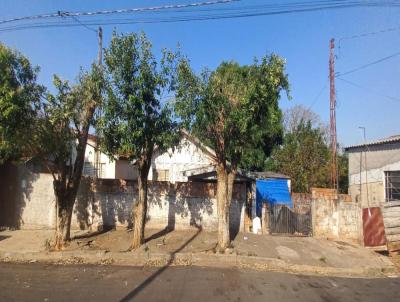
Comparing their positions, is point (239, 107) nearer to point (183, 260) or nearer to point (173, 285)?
point (183, 260)

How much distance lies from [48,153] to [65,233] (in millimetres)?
2677

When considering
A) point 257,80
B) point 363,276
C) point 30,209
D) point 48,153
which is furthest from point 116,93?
point 363,276

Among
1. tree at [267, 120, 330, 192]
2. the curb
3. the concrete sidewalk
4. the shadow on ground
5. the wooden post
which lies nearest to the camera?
the shadow on ground

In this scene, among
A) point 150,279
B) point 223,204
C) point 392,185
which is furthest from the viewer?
point 392,185

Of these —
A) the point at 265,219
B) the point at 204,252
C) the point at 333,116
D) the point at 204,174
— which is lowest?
the point at 204,252

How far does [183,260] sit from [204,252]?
898mm

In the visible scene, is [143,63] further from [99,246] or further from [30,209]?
[30,209]

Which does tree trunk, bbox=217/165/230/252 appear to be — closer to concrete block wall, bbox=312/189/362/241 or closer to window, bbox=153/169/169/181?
concrete block wall, bbox=312/189/362/241

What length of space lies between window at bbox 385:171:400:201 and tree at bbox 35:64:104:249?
15479 mm

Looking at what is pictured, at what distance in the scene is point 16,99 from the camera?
12703 millimetres

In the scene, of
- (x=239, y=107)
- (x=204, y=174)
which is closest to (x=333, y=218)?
(x=204, y=174)

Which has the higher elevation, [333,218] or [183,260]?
[333,218]

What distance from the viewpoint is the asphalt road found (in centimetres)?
864

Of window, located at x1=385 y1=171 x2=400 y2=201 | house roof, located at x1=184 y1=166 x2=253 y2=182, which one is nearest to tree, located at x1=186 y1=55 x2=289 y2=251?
house roof, located at x1=184 y1=166 x2=253 y2=182
